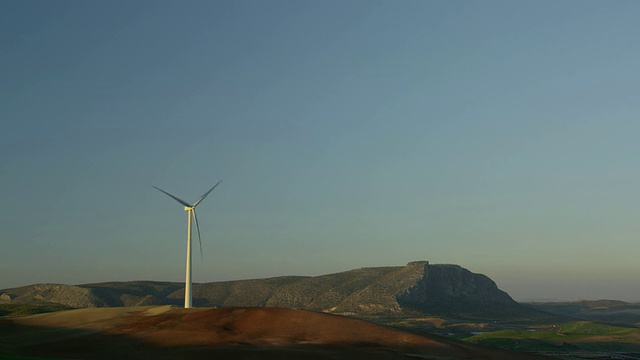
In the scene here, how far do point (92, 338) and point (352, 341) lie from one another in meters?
31.0

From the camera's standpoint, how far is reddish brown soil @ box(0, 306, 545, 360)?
69.1 metres

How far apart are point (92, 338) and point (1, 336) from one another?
40.0 ft

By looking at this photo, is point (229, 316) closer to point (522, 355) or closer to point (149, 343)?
point (149, 343)

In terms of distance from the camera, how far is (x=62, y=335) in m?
80.8

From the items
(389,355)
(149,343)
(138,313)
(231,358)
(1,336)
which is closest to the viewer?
(231,358)

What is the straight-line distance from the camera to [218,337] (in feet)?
252

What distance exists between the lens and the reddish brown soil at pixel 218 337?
6906cm

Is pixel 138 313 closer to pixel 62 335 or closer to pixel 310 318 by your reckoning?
pixel 62 335

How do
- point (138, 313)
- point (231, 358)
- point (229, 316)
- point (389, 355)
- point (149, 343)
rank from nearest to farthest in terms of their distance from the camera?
point (231, 358) → point (389, 355) → point (149, 343) → point (229, 316) → point (138, 313)

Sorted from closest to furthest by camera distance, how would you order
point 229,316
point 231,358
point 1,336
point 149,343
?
1. point 231,358
2. point 149,343
3. point 1,336
4. point 229,316

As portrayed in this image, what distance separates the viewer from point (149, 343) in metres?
73.9

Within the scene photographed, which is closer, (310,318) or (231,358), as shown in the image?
(231,358)

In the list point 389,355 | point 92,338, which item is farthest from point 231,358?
point 92,338

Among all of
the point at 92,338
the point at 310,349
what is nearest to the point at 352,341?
the point at 310,349
